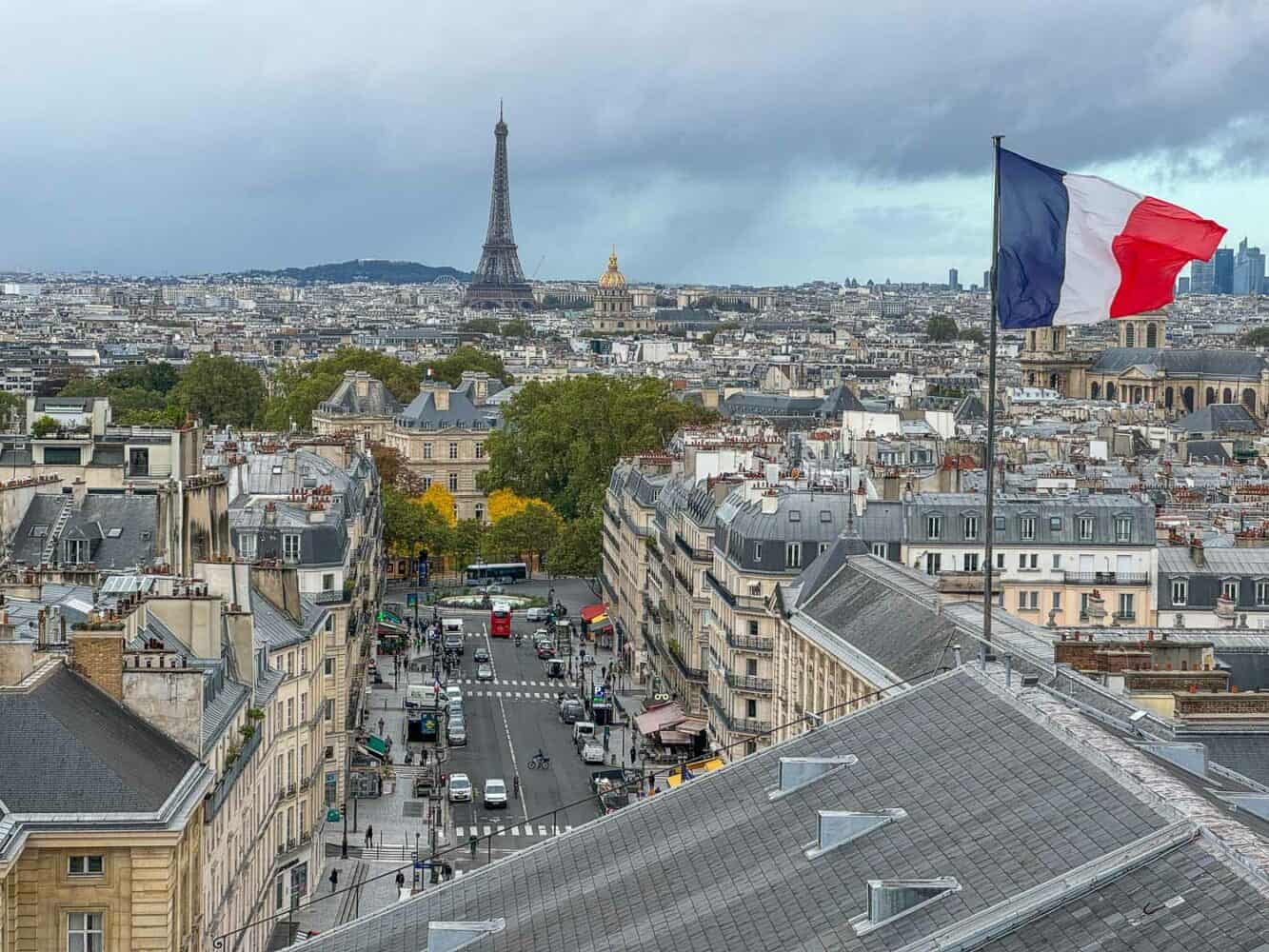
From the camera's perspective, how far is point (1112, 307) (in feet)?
A: 109

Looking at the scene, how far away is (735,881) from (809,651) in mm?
34529

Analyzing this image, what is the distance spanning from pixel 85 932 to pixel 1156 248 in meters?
16.3

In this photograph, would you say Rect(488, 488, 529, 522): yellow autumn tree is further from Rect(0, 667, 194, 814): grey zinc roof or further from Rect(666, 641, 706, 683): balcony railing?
Rect(0, 667, 194, 814): grey zinc roof

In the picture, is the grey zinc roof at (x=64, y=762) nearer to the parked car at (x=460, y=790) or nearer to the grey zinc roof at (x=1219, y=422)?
the parked car at (x=460, y=790)

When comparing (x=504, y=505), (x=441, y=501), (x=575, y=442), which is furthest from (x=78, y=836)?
(x=441, y=501)

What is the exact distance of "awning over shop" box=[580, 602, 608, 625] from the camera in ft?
350

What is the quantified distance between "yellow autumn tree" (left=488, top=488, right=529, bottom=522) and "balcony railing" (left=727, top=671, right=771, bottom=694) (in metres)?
60.3

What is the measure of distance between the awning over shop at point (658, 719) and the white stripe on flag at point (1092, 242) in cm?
4484

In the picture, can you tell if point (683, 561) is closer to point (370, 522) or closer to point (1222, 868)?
point (370, 522)

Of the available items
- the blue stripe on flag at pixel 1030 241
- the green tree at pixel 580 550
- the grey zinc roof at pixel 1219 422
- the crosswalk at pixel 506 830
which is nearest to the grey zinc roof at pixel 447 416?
the green tree at pixel 580 550

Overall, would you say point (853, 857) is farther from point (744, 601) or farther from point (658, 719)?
point (658, 719)

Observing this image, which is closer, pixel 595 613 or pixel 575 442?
pixel 595 613

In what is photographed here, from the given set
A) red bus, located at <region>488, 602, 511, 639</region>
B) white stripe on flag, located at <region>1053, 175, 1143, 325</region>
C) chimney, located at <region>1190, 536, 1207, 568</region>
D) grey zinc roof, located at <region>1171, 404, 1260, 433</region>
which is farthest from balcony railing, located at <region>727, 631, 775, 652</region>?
grey zinc roof, located at <region>1171, 404, 1260, 433</region>

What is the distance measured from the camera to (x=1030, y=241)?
3375 centimetres
